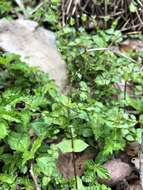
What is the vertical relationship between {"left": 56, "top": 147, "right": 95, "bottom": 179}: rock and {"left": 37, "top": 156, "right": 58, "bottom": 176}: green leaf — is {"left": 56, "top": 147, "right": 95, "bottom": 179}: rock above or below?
below

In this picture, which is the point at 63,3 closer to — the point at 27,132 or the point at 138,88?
the point at 138,88

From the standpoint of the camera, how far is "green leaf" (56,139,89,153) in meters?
2.37

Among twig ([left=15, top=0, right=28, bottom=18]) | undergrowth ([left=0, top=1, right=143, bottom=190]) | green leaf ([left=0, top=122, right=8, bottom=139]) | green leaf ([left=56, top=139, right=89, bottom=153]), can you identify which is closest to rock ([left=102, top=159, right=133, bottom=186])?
undergrowth ([left=0, top=1, right=143, bottom=190])

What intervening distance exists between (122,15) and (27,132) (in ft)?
5.50

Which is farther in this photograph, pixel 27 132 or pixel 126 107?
pixel 126 107

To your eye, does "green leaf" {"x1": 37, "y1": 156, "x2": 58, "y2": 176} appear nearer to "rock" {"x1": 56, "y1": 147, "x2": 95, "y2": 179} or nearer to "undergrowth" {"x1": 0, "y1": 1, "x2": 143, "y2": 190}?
"undergrowth" {"x1": 0, "y1": 1, "x2": 143, "y2": 190}

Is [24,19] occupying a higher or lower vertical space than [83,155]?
higher

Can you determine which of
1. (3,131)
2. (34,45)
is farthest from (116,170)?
(34,45)

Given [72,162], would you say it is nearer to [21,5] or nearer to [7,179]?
[7,179]

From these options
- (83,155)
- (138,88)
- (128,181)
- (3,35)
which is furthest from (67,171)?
(3,35)

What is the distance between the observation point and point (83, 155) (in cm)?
264

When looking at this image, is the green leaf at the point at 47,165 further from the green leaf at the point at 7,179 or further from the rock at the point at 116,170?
the rock at the point at 116,170

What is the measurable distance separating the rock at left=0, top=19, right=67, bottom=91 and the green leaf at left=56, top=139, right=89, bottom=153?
681 millimetres

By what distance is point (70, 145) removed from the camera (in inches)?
94.4
